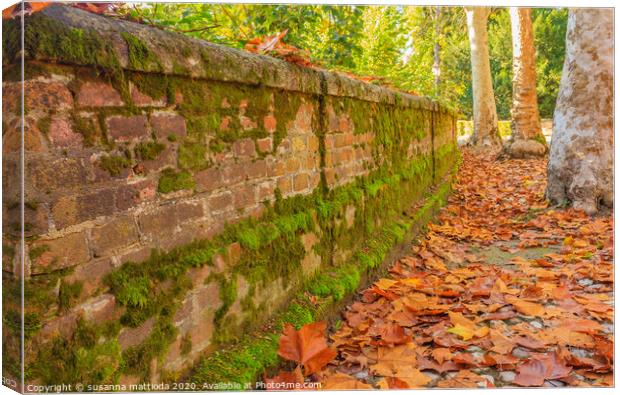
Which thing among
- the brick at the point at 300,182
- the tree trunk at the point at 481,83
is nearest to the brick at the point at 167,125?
the brick at the point at 300,182

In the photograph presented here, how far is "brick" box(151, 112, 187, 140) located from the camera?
4.93ft

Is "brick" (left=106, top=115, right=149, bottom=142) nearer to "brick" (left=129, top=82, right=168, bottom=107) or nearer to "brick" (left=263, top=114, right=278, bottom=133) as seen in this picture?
"brick" (left=129, top=82, right=168, bottom=107)

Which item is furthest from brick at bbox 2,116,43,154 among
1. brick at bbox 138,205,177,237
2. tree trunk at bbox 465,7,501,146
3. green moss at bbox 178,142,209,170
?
tree trunk at bbox 465,7,501,146

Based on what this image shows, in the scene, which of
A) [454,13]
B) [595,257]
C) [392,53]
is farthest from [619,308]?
[454,13]

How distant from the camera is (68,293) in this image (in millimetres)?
1218

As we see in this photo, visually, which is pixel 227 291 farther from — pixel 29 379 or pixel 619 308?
pixel 619 308

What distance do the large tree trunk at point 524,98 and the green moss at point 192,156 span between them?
833 centimetres

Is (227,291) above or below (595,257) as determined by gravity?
above

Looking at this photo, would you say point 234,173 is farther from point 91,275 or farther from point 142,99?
point 91,275

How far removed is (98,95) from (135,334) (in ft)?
2.15

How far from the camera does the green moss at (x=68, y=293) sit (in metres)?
1.20

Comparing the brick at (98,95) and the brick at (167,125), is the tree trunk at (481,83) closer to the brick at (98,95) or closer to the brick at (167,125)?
the brick at (167,125)

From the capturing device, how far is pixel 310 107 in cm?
247

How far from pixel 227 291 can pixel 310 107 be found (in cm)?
106
